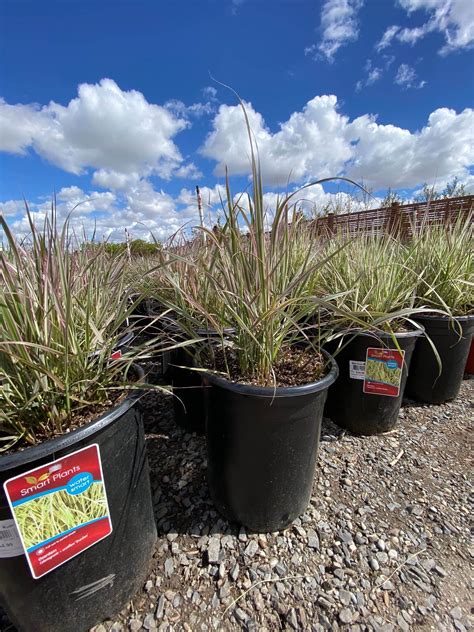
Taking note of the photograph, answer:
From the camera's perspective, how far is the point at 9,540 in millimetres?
Result: 607

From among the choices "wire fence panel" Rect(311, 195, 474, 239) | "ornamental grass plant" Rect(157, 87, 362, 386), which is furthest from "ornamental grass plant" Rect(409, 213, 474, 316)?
"ornamental grass plant" Rect(157, 87, 362, 386)

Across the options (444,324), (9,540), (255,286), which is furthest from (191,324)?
(444,324)

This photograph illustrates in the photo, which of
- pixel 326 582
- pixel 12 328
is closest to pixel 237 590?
pixel 326 582

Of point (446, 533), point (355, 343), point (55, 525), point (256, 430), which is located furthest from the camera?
point (355, 343)

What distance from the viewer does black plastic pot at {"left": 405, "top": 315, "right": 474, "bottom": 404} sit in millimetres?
1668

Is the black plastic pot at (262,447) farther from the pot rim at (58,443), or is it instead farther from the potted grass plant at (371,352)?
the potted grass plant at (371,352)

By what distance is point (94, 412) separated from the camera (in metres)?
0.79

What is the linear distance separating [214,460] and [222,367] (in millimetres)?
327

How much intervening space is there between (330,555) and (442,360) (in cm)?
132

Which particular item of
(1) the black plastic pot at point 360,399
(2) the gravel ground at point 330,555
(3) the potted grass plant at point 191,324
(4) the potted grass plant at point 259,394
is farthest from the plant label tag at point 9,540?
(1) the black plastic pot at point 360,399

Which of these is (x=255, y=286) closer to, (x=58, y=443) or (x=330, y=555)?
(x=58, y=443)

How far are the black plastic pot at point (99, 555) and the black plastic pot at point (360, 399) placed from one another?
1.03 meters

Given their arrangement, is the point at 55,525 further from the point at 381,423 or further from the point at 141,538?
the point at 381,423

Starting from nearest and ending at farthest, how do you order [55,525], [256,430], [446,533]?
[55,525]
[256,430]
[446,533]
